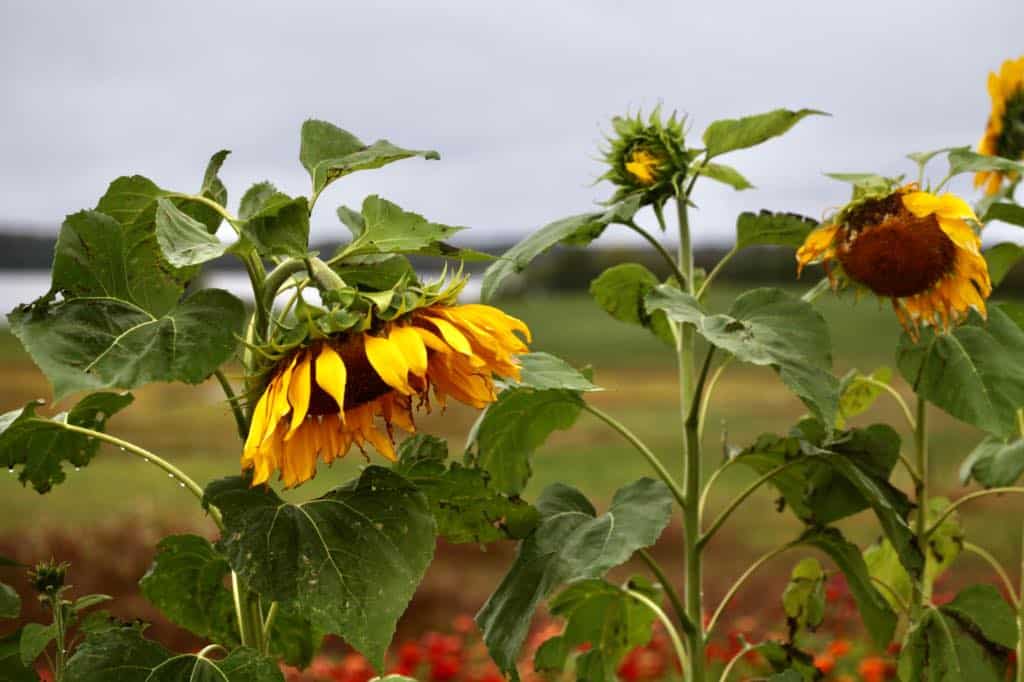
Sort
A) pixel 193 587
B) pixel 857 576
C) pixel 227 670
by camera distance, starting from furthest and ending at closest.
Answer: pixel 857 576
pixel 193 587
pixel 227 670

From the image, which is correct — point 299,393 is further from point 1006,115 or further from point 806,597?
point 1006,115

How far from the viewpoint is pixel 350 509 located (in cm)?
84

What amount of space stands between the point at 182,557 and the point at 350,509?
1.03 feet

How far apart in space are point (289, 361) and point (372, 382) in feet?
0.20

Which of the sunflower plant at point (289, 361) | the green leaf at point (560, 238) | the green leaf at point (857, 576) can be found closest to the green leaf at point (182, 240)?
the sunflower plant at point (289, 361)

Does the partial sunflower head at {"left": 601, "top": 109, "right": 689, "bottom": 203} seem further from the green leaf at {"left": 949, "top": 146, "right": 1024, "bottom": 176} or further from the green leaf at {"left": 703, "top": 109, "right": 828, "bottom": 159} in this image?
the green leaf at {"left": 949, "top": 146, "right": 1024, "bottom": 176}

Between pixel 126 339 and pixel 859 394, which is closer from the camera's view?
pixel 126 339

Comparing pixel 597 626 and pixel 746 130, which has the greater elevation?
pixel 746 130

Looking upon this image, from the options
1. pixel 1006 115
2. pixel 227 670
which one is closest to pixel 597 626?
pixel 227 670

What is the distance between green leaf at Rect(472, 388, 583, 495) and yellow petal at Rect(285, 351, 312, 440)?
0.48m

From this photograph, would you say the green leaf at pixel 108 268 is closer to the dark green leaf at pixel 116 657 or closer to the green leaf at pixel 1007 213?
the dark green leaf at pixel 116 657

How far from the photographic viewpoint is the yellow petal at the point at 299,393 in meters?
0.75

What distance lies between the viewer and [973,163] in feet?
3.71

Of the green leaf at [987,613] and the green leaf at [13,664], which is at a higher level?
the green leaf at [13,664]
